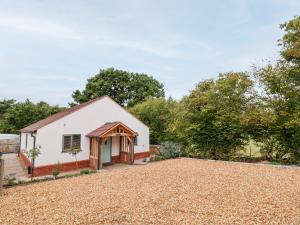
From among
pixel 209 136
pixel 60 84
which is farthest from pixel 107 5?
pixel 60 84

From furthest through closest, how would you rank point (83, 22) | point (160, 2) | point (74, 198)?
point (83, 22), point (160, 2), point (74, 198)

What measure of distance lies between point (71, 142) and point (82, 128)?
3.86 feet

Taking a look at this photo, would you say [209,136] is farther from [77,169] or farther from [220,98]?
[77,169]

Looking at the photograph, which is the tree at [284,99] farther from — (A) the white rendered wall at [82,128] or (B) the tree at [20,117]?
(B) the tree at [20,117]

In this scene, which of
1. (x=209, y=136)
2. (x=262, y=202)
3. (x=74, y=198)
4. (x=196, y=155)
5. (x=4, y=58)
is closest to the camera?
(x=262, y=202)

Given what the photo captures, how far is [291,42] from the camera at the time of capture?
1488 centimetres

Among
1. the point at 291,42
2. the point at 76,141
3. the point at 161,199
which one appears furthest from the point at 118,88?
the point at 161,199

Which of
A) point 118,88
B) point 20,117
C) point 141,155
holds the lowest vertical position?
point 141,155

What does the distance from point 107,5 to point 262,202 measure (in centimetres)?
1323

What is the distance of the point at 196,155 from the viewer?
57.2 feet

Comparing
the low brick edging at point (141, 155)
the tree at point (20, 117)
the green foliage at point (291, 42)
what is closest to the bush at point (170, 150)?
the low brick edging at point (141, 155)

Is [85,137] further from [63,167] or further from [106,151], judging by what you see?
[63,167]

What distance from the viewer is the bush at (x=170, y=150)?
697 inches

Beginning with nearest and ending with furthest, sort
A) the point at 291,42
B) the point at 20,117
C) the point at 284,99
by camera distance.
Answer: the point at 284,99
the point at 291,42
the point at 20,117
